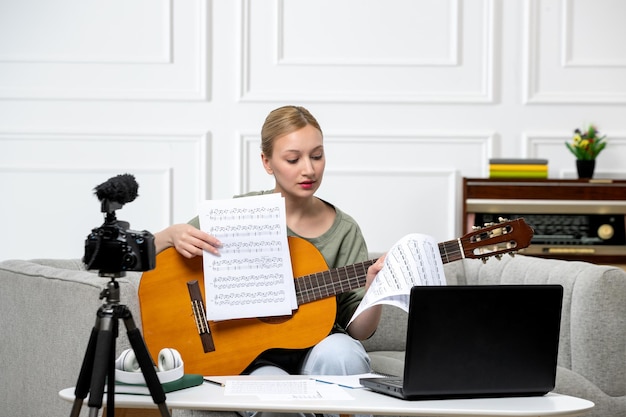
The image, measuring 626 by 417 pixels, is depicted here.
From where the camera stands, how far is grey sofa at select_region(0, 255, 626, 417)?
2.55 metres

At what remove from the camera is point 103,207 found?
1.69m

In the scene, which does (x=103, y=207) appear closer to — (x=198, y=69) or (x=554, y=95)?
(x=198, y=69)

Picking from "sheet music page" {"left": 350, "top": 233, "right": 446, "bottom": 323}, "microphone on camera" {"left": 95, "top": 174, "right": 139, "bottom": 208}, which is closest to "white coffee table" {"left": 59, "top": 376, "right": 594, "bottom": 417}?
"sheet music page" {"left": 350, "top": 233, "right": 446, "bottom": 323}

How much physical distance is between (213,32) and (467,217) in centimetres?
139

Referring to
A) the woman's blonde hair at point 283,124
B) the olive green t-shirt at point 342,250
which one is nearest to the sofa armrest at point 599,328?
the olive green t-shirt at point 342,250

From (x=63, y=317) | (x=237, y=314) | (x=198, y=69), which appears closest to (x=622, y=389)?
(x=237, y=314)

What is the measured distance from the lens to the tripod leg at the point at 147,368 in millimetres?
1644

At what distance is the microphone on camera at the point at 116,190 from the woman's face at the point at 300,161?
85 centimetres

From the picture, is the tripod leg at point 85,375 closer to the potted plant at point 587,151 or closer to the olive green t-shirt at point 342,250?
the olive green t-shirt at point 342,250

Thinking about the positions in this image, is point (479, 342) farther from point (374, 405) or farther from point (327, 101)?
point (327, 101)

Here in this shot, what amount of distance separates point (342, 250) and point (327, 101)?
5.63 ft

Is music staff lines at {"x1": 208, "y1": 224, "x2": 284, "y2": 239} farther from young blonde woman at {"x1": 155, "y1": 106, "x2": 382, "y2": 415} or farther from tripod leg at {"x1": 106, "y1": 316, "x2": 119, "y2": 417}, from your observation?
tripod leg at {"x1": 106, "y1": 316, "x2": 119, "y2": 417}

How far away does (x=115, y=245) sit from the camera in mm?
1666

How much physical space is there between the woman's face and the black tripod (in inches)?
35.3
